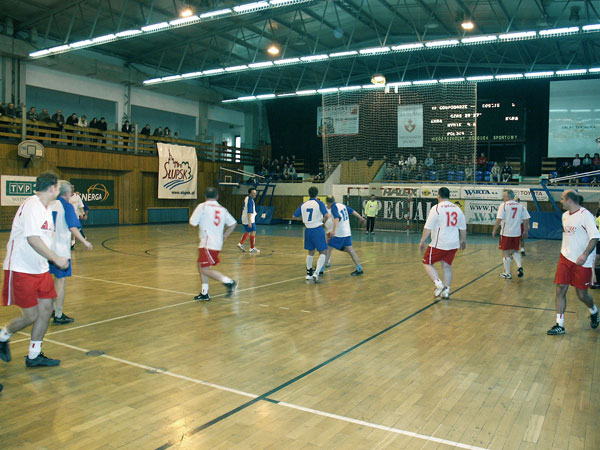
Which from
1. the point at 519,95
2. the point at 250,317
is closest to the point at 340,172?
the point at 519,95

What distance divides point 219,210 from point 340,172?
761 inches

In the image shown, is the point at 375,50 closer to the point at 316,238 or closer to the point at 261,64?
the point at 261,64

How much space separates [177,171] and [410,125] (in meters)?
12.9

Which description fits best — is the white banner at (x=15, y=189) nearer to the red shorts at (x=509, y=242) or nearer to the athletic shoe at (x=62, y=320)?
the athletic shoe at (x=62, y=320)

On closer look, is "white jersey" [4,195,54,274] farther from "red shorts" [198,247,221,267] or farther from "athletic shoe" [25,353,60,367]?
"red shorts" [198,247,221,267]

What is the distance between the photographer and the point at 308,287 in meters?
9.06

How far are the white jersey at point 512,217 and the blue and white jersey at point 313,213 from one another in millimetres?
3765

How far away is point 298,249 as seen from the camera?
610 inches

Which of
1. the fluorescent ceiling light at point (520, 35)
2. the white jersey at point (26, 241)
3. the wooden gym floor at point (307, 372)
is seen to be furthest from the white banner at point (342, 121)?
the white jersey at point (26, 241)

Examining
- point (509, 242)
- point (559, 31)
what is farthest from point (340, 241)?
point (559, 31)

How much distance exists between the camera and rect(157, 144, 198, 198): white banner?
1036 inches

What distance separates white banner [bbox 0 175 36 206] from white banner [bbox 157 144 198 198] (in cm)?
675

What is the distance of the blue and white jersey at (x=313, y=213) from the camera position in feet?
31.3

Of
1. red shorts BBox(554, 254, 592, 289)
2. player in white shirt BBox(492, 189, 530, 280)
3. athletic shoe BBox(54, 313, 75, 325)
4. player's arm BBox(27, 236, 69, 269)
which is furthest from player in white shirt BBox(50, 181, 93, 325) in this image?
player in white shirt BBox(492, 189, 530, 280)
